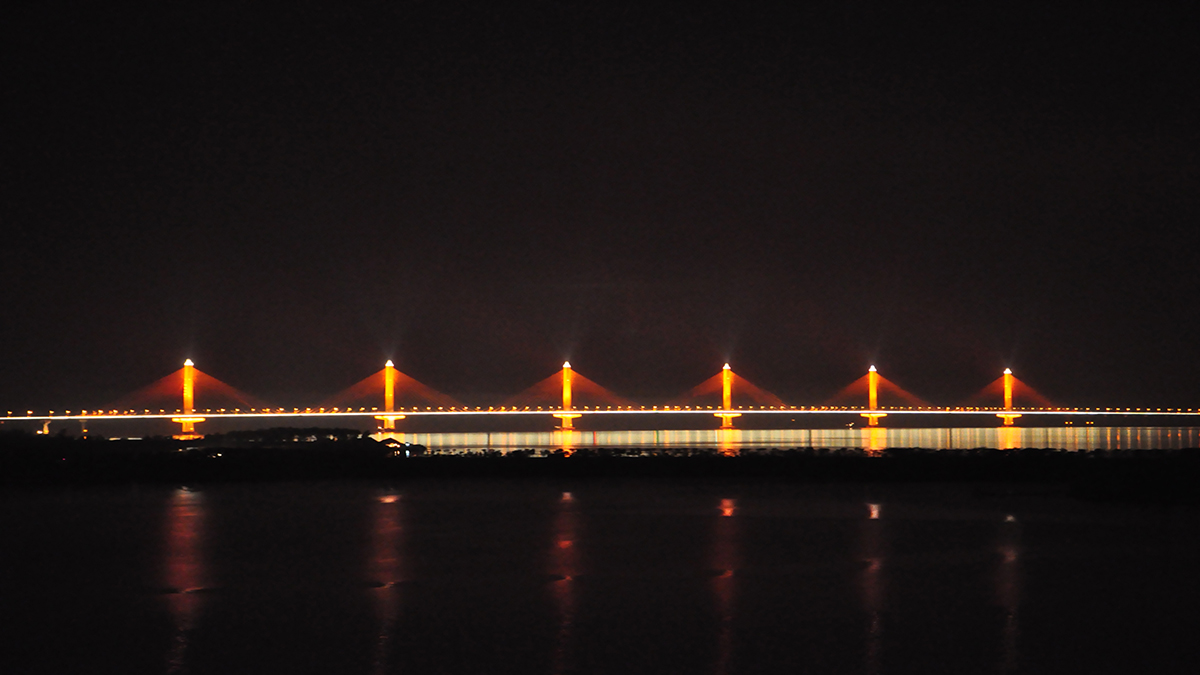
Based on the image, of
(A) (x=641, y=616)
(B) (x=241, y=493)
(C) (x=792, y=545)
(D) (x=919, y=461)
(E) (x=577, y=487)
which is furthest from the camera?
(D) (x=919, y=461)

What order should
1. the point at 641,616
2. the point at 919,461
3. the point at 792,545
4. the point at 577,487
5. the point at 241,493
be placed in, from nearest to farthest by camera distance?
the point at 641,616 → the point at 792,545 → the point at 241,493 → the point at 577,487 → the point at 919,461

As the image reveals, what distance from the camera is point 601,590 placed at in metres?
6.64

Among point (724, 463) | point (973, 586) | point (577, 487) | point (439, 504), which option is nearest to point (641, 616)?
point (973, 586)

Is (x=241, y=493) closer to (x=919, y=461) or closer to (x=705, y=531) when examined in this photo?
(x=705, y=531)

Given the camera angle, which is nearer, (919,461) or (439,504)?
(439,504)

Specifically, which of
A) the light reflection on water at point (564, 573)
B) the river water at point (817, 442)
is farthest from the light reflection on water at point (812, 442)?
the light reflection on water at point (564, 573)

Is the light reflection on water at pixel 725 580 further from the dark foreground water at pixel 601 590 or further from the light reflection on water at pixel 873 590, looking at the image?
the light reflection on water at pixel 873 590

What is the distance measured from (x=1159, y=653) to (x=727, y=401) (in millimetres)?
51589

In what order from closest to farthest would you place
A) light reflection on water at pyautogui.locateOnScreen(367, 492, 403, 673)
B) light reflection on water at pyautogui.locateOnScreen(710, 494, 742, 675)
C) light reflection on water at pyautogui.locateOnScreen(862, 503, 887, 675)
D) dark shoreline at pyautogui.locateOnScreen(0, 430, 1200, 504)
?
1. light reflection on water at pyautogui.locateOnScreen(862, 503, 887, 675)
2. light reflection on water at pyautogui.locateOnScreen(710, 494, 742, 675)
3. light reflection on water at pyautogui.locateOnScreen(367, 492, 403, 673)
4. dark shoreline at pyautogui.locateOnScreen(0, 430, 1200, 504)

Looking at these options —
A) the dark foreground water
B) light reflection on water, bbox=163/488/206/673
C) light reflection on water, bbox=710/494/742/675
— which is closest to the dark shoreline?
the dark foreground water

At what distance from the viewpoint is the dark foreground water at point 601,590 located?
196 inches

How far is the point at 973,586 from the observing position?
6730 millimetres

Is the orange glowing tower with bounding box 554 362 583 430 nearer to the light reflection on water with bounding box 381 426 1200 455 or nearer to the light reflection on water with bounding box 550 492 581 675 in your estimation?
the light reflection on water with bounding box 381 426 1200 455

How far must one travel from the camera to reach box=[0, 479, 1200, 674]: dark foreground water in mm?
4973
